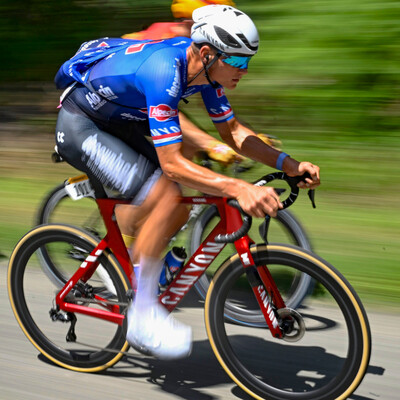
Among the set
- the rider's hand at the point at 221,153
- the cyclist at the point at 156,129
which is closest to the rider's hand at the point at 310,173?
the cyclist at the point at 156,129

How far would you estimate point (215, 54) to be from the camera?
307 centimetres

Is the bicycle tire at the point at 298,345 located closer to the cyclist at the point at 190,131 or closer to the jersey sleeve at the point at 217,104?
the jersey sleeve at the point at 217,104

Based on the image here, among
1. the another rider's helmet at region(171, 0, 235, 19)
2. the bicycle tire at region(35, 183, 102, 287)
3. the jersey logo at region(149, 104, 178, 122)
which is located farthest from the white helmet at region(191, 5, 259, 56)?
the bicycle tire at region(35, 183, 102, 287)

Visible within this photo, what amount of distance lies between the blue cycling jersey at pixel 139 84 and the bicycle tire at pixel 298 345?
74cm

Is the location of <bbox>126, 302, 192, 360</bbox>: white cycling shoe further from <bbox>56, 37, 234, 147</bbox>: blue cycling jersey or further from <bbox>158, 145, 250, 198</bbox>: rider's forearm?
<bbox>56, 37, 234, 147</bbox>: blue cycling jersey

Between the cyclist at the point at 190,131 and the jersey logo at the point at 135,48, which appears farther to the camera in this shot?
the cyclist at the point at 190,131

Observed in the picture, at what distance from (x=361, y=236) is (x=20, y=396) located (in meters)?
3.04

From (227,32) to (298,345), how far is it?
185 centimetres

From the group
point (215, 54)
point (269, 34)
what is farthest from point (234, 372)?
point (269, 34)

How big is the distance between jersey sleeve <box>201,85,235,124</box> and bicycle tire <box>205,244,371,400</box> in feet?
2.74

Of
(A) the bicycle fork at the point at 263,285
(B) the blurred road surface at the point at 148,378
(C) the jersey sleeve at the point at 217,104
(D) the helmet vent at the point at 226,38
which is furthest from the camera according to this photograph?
(C) the jersey sleeve at the point at 217,104

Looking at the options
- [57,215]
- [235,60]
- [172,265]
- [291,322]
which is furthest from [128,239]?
[57,215]

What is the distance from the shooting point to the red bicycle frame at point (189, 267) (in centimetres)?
321

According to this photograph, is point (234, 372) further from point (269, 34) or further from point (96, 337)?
point (269, 34)
